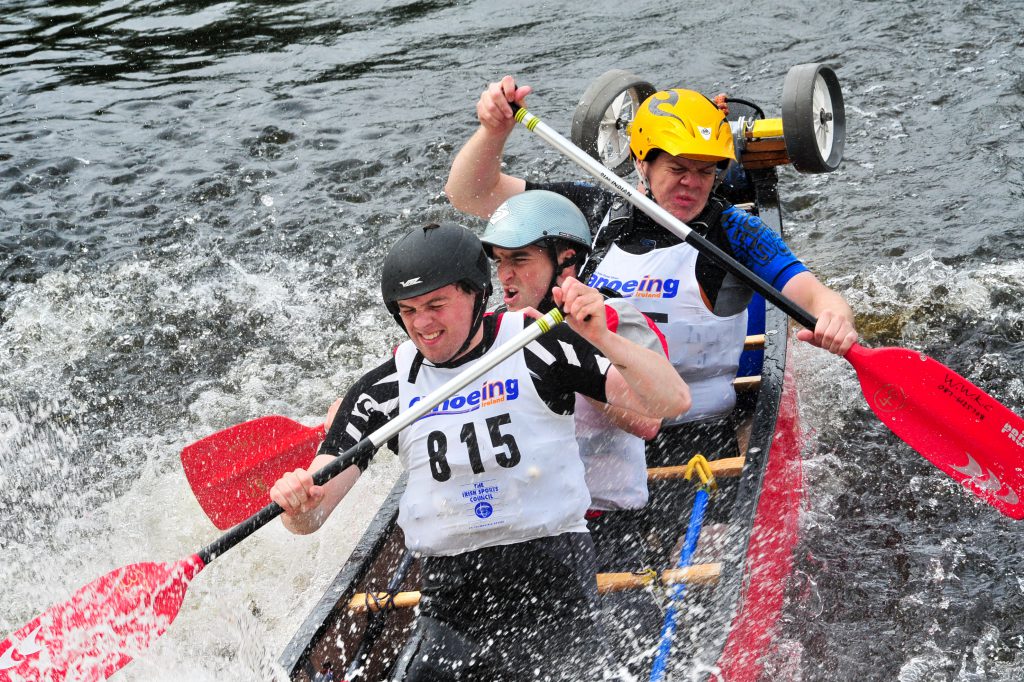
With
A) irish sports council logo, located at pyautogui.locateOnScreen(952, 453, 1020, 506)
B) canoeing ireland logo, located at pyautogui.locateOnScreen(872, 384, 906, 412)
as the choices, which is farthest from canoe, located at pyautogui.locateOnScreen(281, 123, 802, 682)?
irish sports council logo, located at pyautogui.locateOnScreen(952, 453, 1020, 506)

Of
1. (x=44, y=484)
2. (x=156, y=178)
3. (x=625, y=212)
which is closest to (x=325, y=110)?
(x=156, y=178)

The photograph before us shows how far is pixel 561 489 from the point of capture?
3.50m

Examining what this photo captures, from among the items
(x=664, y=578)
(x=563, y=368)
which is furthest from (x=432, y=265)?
(x=664, y=578)

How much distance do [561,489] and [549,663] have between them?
1.96 feet

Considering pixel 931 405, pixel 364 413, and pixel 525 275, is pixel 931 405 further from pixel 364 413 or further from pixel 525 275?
pixel 364 413

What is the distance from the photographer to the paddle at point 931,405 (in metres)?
4.29

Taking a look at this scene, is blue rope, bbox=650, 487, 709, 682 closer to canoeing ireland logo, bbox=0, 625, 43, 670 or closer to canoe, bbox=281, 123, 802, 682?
canoe, bbox=281, 123, 802, 682

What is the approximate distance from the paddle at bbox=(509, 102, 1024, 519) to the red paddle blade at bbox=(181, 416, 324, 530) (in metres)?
Result: 1.76

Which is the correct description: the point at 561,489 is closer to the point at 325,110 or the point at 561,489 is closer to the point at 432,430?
the point at 432,430

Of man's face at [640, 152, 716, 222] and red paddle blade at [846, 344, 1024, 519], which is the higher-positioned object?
man's face at [640, 152, 716, 222]

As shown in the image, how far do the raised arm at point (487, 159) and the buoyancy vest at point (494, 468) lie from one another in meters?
1.46

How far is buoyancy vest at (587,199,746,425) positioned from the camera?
14.9ft

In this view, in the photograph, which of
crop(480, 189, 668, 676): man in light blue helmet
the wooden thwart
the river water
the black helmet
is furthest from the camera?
the river water

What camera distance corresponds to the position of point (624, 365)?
130 inches
